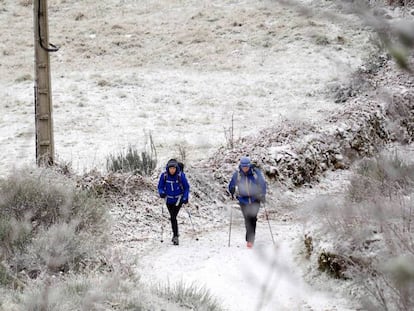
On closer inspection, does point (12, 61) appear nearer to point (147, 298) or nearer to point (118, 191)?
point (118, 191)

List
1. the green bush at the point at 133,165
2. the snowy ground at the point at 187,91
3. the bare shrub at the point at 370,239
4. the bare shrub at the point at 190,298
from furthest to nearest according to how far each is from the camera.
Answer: the green bush at the point at 133,165 < the snowy ground at the point at 187,91 < the bare shrub at the point at 190,298 < the bare shrub at the point at 370,239

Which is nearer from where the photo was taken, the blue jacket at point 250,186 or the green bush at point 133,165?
the blue jacket at point 250,186

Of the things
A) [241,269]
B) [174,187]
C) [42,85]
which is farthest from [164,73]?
Result: [241,269]

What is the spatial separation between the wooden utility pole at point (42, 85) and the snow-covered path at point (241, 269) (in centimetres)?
267

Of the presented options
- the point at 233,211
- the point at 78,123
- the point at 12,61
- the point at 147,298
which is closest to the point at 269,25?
the point at 12,61

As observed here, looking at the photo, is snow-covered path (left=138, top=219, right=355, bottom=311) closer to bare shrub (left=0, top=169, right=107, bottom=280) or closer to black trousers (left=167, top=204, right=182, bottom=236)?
black trousers (left=167, top=204, right=182, bottom=236)

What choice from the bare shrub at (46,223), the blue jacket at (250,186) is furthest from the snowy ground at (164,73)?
the blue jacket at (250,186)

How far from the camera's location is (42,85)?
9555 mm

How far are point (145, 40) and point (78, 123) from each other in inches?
414

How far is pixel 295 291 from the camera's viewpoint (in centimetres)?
680

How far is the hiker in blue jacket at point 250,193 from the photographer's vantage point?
8438 millimetres

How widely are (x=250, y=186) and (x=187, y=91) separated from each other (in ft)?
40.9

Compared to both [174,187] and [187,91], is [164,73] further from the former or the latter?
[174,187]

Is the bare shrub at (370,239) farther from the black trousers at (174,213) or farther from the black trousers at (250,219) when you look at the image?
the black trousers at (174,213)
